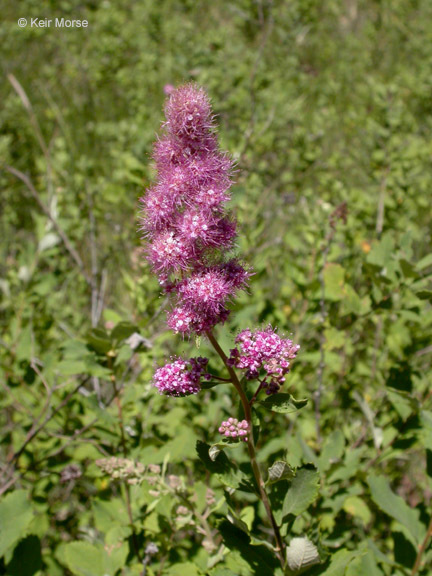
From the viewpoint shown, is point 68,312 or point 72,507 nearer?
point 72,507

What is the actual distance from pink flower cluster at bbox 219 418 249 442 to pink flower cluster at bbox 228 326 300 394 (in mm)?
93

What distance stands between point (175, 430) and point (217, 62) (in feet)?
11.4

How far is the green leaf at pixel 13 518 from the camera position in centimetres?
157

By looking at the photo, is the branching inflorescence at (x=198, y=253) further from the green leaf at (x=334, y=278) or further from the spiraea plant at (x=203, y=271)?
the green leaf at (x=334, y=278)

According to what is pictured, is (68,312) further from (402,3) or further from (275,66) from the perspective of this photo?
(402,3)

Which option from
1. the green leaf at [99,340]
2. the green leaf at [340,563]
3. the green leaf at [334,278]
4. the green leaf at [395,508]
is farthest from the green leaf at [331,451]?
the green leaf at [99,340]

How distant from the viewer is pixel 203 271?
1.12m

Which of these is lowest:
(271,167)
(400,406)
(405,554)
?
(405,554)

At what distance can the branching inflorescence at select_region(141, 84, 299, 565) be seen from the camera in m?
1.08

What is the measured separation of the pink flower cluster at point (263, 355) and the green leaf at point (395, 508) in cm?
73

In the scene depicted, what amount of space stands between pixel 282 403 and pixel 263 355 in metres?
0.11

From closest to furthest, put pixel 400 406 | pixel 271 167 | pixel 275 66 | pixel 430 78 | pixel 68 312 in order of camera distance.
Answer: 1. pixel 400 406
2. pixel 68 312
3. pixel 271 167
4. pixel 430 78
5. pixel 275 66

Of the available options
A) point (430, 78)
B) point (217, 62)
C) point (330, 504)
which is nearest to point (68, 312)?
point (330, 504)

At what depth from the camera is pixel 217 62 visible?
4508mm
